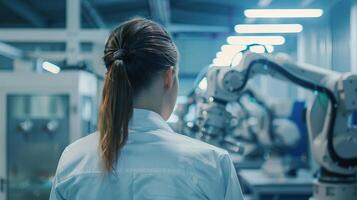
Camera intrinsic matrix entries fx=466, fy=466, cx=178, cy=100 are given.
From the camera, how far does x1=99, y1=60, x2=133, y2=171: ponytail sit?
3.80 ft

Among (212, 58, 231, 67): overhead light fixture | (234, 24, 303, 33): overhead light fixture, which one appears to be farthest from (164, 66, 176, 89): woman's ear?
(234, 24, 303, 33): overhead light fixture

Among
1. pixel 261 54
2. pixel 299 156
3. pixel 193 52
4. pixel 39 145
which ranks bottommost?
pixel 299 156

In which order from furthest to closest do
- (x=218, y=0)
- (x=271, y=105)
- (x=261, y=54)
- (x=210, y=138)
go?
(x=218, y=0) → (x=271, y=105) → (x=210, y=138) → (x=261, y=54)

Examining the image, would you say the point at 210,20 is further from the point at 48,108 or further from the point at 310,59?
the point at 48,108

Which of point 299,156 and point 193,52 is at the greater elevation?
point 193,52

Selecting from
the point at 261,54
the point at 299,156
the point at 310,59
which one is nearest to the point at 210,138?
the point at 261,54

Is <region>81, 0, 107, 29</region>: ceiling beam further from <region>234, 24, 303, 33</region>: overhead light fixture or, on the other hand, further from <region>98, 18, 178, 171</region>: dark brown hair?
<region>98, 18, 178, 171</region>: dark brown hair

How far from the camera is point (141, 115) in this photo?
1187 mm

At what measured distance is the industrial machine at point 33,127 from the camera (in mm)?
3238

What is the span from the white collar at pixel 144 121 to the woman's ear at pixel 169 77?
91 mm

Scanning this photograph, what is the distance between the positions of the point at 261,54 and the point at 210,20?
4.88m

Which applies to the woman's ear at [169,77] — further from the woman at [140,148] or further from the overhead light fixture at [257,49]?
the overhead light fixture at [257,49]

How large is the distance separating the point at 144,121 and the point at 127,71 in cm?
14

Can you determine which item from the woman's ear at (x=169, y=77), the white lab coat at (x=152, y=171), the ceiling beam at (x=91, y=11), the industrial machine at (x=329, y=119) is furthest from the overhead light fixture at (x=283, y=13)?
the white lab coat at (x=152, y=171)
